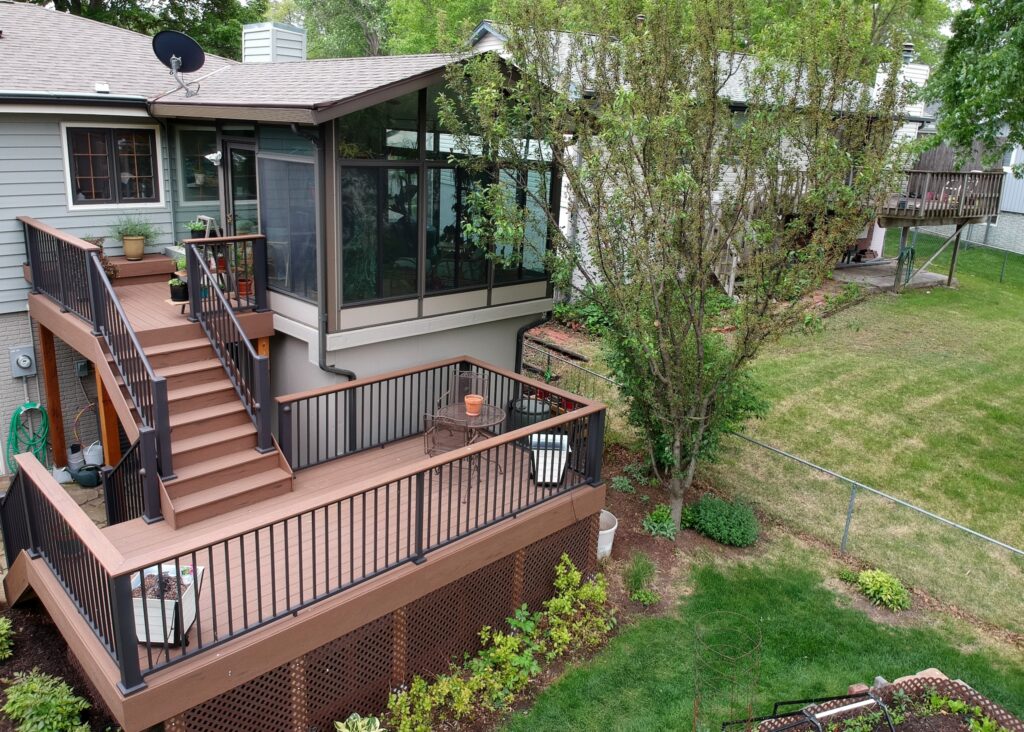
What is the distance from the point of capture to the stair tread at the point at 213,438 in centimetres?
716

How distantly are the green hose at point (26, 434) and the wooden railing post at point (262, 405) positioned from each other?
4482 mm

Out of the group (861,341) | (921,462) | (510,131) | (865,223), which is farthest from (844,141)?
(861,341)

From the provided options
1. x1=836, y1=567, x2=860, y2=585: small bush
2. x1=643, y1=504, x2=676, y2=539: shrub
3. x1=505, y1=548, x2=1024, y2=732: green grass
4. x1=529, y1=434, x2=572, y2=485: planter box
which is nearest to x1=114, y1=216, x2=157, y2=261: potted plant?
x1=529, y1=434, x2=572, y2=485: planter box

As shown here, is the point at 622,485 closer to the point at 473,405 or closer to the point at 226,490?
the point at 473,405

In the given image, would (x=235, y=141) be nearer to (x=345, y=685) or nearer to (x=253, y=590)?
(x=253, y=590)

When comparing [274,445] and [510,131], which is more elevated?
[510,131]

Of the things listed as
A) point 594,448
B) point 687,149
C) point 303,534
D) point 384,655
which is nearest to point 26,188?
point 303,534

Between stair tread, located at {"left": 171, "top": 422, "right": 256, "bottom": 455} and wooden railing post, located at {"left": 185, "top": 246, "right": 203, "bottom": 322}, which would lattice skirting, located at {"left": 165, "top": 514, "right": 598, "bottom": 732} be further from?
wooden railing post, located at {"left": 185, "top": 246, "right": 203, "bottom": 322}

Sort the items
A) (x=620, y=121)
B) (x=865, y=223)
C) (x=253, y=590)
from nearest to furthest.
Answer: (x=253, y=590) → (x=620, y=121) → (x=865, y=223)

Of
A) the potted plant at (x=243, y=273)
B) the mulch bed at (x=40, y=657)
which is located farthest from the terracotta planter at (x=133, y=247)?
the mulch bed at (x=40, y=657)

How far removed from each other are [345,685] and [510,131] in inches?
219

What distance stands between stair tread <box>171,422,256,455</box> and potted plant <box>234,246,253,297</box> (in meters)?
1.79

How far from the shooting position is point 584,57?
8.01 metres

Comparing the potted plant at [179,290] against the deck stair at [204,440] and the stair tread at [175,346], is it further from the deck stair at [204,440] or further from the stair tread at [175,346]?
the stair tread at [175,346]
